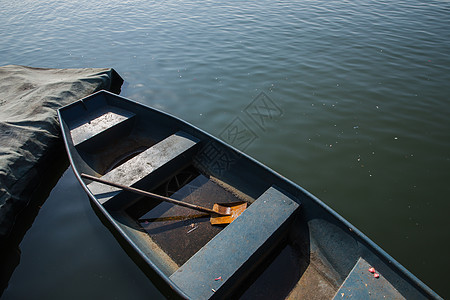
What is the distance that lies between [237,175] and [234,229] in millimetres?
1375

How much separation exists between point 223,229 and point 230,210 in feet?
2.38

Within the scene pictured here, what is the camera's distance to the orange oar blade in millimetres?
4359

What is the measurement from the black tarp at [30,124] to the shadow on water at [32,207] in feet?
0.08

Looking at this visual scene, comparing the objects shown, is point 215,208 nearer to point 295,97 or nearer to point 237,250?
point 237,250

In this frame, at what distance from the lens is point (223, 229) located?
380 centimetres

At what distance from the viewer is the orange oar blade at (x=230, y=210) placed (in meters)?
4.36

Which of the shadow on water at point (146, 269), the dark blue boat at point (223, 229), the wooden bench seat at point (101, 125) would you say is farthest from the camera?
the wooden bench seat at point (101, 125)

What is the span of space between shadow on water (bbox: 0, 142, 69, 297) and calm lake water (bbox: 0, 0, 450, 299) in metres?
0.18

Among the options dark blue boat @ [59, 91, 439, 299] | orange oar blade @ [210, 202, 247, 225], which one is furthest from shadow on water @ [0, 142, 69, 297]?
orange oar blade @ [210, 202, 247, 225]

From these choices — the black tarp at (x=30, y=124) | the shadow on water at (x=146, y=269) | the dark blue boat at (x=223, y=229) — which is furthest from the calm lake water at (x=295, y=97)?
the dark blue boat at (x=223, y=229)

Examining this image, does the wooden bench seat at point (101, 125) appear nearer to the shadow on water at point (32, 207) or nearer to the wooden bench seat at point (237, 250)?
the shadow on water at point (32, 207)

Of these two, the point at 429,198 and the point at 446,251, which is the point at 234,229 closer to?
the point at 446,251

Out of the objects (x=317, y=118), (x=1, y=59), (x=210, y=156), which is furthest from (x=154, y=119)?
(x=1, y=59)

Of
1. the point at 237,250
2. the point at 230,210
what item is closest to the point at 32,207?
the point at 230,210
